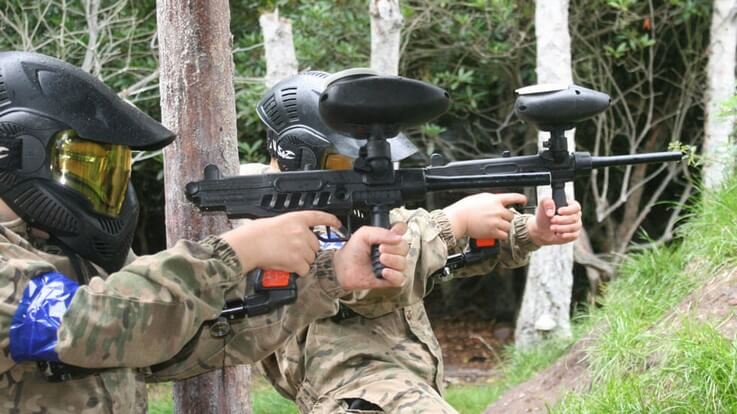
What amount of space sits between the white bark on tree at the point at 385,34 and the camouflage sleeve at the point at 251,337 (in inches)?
138

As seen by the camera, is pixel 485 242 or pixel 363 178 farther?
pixel 485 242

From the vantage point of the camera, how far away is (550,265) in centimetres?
746

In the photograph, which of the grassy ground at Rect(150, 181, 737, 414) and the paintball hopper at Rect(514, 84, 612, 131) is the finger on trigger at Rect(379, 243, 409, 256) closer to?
the paintball hopper at Rect(514, 84, 612, 131)

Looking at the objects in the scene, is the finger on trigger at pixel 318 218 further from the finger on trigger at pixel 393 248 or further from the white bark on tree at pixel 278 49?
the white bark on tree at pixel 278 49

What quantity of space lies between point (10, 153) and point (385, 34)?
398cm

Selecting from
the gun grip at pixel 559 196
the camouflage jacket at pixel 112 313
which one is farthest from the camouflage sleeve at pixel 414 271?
the camouflage jacket at pixel 112 313

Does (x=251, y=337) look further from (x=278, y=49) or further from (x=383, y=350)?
(x=278, y=49)

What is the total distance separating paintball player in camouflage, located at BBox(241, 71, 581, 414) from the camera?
352 cm

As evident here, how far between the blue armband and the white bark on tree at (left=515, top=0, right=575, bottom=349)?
195 inches

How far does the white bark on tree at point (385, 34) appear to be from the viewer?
6348 mm

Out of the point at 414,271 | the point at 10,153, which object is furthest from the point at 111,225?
the point at 414,271

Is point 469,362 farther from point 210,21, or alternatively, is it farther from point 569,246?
point 210,21

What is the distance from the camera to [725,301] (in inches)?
195

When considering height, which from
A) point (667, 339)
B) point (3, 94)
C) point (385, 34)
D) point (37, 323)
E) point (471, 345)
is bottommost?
point (471, 345)
